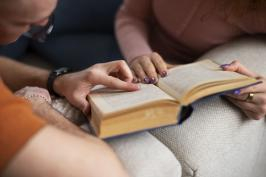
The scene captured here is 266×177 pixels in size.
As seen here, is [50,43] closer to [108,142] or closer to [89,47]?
[89,47]

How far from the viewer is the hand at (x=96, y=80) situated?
2.90ft

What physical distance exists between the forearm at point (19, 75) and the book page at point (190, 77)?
1.13 feet

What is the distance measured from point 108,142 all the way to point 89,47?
29.4 inches

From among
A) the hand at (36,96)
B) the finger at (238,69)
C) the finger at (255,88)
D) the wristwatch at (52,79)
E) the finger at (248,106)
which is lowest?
the wristwatch at (52,79)

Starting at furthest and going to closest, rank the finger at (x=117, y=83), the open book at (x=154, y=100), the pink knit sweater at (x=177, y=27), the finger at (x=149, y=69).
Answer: the pink knit sweater at (x=177, y=27)
the finger at (x=149, y=69)
the finger at (x=117, y=83)
the open book at (x=154, y=100)

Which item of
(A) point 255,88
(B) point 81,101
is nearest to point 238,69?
(A) point 255,88

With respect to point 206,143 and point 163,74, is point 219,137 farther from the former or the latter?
point 163,74

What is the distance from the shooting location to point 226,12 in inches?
46.9

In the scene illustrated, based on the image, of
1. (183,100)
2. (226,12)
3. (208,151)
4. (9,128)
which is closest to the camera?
(9,128)

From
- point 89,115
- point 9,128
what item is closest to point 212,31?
point 89,115

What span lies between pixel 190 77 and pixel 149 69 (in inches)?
5.3

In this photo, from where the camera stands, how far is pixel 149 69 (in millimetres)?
1020

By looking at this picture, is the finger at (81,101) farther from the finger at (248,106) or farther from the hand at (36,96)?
the finger at (248,106)

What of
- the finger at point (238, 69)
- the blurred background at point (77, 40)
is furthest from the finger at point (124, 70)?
the blurred background at point (77, 40)
